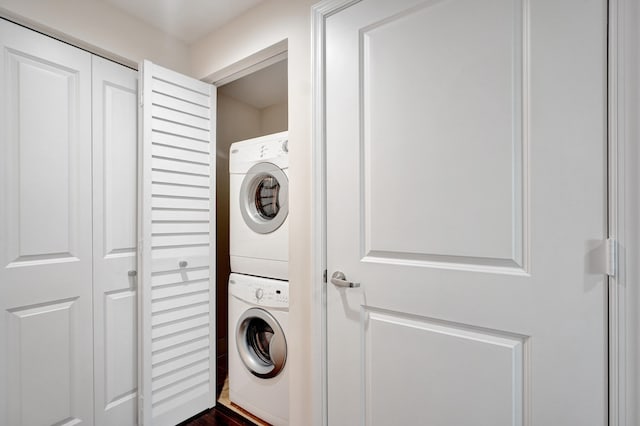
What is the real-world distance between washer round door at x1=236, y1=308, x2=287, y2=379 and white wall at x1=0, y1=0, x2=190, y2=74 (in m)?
1.55

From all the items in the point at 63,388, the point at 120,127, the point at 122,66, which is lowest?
the point at 63,388

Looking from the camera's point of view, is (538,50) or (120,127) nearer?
(538,50)

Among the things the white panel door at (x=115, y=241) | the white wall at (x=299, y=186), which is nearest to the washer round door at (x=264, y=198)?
the white wall at (x=299, y=186)

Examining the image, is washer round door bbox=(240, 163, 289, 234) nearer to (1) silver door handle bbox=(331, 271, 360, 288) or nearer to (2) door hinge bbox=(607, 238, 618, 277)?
(1) silver door handle bbox=(331, 271, 360, 288)

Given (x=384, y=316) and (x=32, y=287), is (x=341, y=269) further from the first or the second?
(x=32, y=287)

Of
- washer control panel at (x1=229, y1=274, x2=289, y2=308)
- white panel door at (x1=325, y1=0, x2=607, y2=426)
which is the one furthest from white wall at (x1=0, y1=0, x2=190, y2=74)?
washer control panel at (x1=229, y1=274, x2=289, y2=308)

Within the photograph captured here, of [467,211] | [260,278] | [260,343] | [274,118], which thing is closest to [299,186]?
[260,278]

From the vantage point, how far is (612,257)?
80 cm

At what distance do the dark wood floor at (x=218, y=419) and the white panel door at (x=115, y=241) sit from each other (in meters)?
0.32

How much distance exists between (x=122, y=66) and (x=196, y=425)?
201 cm

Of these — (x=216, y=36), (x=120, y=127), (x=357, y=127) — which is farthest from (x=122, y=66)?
(x=357, y=127)

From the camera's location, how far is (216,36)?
183cm

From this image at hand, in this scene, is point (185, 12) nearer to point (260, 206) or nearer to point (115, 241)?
point (260, 206)

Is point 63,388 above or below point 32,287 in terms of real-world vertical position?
below
